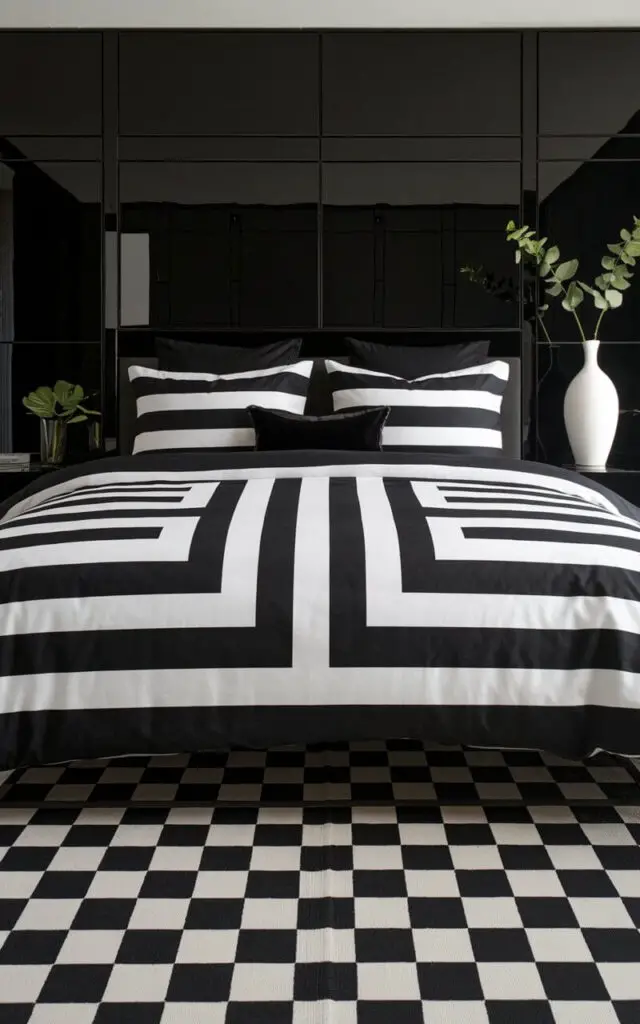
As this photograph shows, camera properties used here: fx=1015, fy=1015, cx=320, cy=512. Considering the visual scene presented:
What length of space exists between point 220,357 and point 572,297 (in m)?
1.57

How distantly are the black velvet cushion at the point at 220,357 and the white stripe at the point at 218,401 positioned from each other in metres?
0.20

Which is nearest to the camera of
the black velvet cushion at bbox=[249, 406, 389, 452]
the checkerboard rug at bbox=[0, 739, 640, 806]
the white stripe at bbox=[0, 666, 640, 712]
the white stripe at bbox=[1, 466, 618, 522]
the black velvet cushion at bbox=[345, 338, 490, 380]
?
the white stripe at bbox=[0, 666, 640, 712]

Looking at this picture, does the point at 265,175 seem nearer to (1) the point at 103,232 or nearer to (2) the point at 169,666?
(1) the point at 103,232

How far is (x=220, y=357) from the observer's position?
4.14m

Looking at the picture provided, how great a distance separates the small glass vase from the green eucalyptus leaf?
2.32 meters

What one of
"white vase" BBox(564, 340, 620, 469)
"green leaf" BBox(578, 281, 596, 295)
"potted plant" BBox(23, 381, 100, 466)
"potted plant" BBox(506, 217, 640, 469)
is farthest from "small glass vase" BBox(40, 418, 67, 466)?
"green leaf" BBox(578, 281, 596, 295)

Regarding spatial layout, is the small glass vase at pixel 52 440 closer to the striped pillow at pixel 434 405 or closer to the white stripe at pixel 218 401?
the white stripe at pixel 218 401

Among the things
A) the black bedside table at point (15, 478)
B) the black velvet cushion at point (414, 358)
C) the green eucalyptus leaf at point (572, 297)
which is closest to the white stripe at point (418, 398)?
the black velvet cushion at point (414, 358)

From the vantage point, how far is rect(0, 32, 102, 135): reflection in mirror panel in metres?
4.63

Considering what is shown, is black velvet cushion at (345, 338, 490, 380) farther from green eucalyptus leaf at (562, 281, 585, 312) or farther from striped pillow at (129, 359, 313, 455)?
green eucalyptus leaf at (562, 281, 585, 312)

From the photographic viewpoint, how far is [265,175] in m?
4.65

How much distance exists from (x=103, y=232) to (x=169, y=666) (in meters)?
3.13

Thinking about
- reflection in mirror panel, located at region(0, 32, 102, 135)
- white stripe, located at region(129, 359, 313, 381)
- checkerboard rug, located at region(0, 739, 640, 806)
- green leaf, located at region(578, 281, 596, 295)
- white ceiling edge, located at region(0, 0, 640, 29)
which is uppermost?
white ceiling edge, located at region(0, 0, 640, 29)

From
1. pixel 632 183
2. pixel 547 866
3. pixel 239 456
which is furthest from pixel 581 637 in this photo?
pixel 632 183
